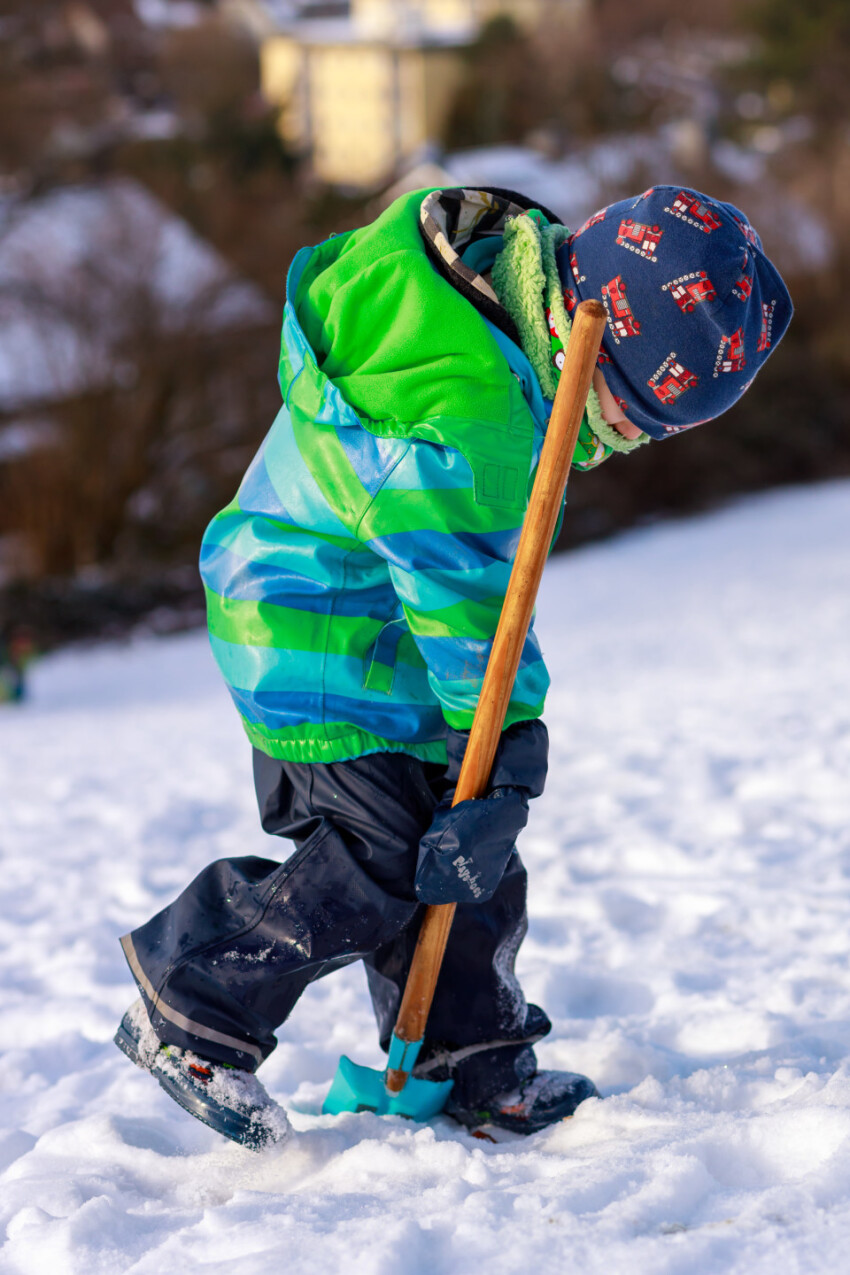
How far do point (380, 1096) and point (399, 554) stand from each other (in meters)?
0.99

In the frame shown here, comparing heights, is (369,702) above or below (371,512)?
below

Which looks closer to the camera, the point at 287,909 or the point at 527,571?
the point at 527,571

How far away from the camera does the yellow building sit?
122 ft

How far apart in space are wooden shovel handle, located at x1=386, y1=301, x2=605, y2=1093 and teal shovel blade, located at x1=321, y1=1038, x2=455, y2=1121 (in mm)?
623

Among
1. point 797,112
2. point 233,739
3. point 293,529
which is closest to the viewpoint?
point 293,529

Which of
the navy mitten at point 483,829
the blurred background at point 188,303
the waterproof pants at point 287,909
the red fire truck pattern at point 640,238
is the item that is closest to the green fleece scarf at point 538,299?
the red fire truck pattern at point 640,238

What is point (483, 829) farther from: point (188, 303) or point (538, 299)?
point (188, 303)

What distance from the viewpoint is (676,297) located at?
5.35 feet

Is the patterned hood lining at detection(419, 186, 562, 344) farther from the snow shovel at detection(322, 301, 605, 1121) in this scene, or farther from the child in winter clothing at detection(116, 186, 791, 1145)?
the snow shovel at detection(322, 301, 605, 1121)

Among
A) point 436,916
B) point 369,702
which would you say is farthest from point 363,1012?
point 369,702

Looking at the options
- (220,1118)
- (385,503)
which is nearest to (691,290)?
(385,503)

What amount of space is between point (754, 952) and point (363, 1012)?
0.86m

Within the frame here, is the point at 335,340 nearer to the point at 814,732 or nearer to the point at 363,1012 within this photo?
the point at 363,1012

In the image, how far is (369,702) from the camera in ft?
6.01
